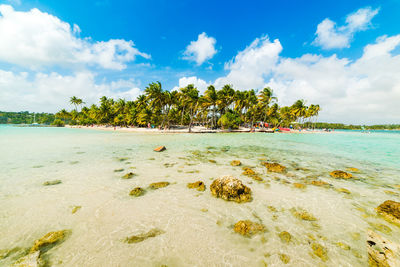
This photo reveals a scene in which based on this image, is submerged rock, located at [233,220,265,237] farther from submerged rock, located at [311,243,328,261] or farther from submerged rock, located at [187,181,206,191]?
submerged rock, located at [187,181,206,191]

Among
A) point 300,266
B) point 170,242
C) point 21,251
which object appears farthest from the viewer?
point 170,242

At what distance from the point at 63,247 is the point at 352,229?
6.87 meters

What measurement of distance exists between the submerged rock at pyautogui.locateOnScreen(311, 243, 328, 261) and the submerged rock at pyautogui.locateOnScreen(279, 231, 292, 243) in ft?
1.41

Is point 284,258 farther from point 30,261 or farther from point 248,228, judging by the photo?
point 30,261

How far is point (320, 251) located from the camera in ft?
9.95

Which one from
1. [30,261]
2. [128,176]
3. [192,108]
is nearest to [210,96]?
[192,108]

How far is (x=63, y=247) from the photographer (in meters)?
3.08

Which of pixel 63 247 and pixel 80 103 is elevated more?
pixel 80 103

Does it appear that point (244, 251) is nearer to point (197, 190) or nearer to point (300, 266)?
point (300, 266)

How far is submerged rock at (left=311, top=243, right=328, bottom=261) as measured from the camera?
2898 millimetres

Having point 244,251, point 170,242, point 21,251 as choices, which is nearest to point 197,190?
point 170,242

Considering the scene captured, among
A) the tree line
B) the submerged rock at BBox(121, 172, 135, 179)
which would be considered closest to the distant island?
the tree line

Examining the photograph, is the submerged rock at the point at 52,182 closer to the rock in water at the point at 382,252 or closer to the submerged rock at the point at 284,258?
the submerged rock at the point at 284,258

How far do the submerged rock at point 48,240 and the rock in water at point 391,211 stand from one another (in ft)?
28.0
